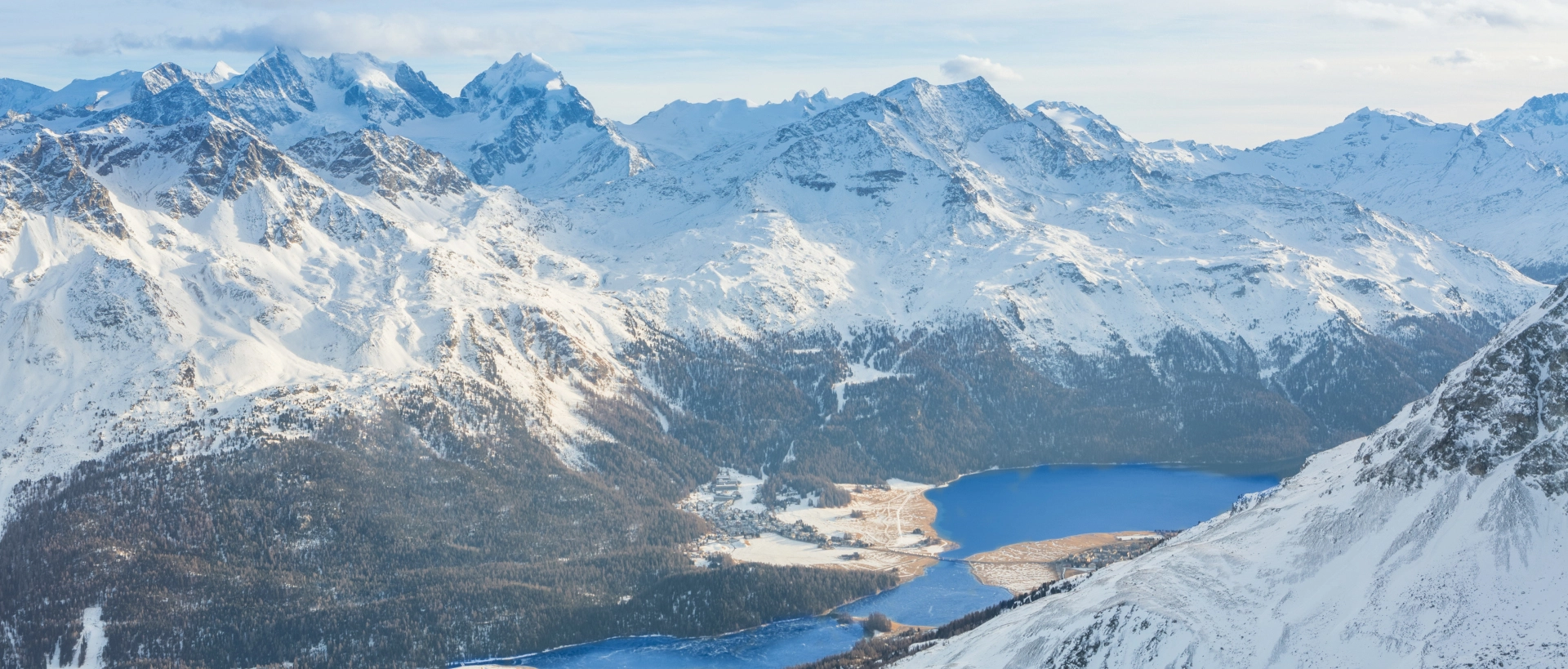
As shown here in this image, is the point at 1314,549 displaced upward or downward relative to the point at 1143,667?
upward

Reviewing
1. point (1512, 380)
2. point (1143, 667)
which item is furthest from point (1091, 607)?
point (1512, 380)

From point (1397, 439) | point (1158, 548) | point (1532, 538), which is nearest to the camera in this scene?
point (1532, 538)

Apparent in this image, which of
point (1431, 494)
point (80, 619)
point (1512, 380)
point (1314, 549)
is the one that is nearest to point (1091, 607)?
point (1314, 549)

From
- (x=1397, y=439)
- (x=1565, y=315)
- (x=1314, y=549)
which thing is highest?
(x=1565, y=315)

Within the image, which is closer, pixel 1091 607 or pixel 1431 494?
pixel 1431 494

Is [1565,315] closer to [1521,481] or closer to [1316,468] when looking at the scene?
[1521,481]

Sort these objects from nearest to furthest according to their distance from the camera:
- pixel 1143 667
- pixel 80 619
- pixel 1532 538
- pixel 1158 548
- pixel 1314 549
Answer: pixel 1532 538
pixel 1143 667
pixel 1314 549
pixel 1158 548
pixel 80 619
